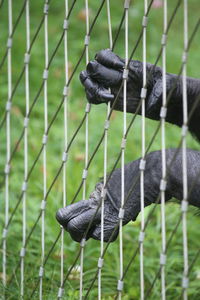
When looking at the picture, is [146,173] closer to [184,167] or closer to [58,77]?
[184,167]

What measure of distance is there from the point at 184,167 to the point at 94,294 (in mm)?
1021

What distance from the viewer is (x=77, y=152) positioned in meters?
3.63

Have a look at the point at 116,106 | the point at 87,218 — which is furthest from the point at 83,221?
the point at 116,106

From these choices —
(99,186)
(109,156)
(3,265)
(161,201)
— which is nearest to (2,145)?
(109,156)

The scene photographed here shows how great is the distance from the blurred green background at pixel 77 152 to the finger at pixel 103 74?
52 cm

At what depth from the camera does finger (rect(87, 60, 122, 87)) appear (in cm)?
199

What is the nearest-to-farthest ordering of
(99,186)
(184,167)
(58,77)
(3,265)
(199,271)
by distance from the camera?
(184,167) < (99,186) < (3,265) < (199,271) < (58,77)

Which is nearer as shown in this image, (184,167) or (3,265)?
(184,167)

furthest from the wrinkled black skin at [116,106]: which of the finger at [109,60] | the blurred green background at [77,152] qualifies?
the blurred green background at [77,152]

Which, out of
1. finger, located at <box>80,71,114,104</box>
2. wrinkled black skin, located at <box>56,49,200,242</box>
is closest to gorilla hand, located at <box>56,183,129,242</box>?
wrinkled black skin, located at <box>56,49,200,242</box>

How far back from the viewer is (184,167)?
68.1 inches

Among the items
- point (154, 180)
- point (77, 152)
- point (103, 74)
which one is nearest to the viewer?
point (154, 180)

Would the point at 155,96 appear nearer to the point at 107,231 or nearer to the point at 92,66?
the point at 92,66

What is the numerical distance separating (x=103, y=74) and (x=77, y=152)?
1.66 m
